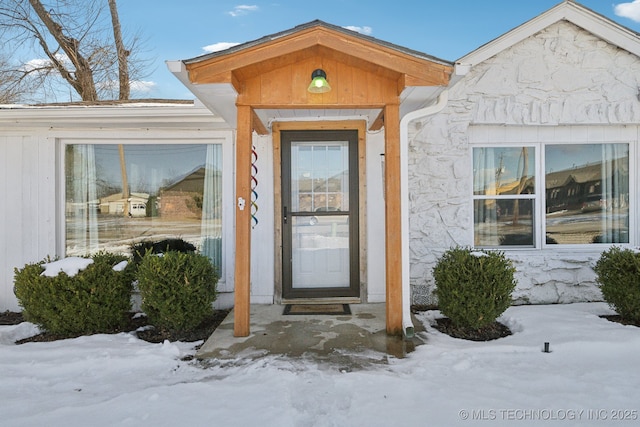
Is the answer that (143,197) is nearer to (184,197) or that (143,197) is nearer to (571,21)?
(184,197)

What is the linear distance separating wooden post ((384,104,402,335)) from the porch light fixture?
0.63 m

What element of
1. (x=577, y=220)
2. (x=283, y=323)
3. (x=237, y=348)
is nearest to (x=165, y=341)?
(x=237, y=348)

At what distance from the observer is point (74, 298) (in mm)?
3617

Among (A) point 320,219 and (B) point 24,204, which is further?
(A) point 320,219

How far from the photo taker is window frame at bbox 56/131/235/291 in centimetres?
478

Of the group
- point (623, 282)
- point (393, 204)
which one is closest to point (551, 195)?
point (623, 282)

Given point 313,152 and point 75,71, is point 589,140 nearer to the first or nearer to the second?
point 313,152

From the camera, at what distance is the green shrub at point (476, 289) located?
355 centimetres

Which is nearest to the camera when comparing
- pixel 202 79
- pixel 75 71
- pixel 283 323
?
pixel 202 79

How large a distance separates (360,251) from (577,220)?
2.77 meters

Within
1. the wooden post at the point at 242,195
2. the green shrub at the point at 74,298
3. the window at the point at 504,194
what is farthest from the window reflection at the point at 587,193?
the green shrub at the point at 74,298

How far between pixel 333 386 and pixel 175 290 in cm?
177

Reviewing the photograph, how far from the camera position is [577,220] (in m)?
4.91

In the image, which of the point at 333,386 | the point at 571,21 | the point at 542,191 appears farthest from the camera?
the point at 542,191
